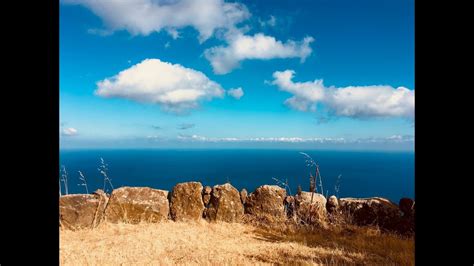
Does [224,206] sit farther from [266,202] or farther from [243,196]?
[266,202]

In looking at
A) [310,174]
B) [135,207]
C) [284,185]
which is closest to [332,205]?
[310,174]

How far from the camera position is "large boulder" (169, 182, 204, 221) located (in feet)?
22.7

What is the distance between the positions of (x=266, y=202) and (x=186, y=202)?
5.62ft

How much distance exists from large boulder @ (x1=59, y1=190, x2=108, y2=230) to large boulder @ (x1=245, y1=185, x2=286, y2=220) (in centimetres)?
301

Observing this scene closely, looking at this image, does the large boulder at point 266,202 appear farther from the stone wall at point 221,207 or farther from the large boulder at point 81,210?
the large boulder at point 81,210

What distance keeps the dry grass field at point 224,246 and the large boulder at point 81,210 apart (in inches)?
10.4

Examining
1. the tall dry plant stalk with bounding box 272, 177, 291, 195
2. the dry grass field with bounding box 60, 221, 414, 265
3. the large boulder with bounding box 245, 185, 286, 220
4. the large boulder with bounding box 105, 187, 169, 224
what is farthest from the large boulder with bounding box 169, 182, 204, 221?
the tall dry plant stalk with bounding box 272, 177, 291, 195

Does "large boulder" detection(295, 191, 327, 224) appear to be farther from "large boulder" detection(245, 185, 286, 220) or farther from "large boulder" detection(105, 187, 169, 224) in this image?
"large boulder" detection(105, 187, 169, 224)
